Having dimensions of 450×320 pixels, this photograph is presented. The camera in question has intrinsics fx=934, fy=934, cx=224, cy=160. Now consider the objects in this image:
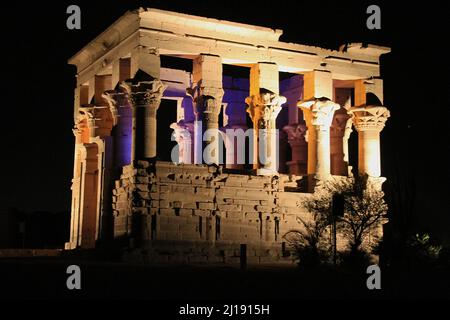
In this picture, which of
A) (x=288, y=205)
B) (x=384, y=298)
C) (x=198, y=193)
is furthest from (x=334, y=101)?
(x=384, y=298)

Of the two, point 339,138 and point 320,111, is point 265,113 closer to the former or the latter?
point 320,111

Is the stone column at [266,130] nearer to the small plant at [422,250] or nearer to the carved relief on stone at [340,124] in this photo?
the carved relief on stone at [340,124]

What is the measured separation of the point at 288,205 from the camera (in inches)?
1554

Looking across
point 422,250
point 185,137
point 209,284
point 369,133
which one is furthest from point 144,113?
point 209,284

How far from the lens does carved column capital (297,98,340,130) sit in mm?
40938

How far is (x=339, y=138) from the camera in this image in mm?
44750

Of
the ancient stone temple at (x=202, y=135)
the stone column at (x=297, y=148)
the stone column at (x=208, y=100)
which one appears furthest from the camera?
the stone column at (x=297, y=148)

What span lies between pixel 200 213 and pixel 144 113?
4603 mm

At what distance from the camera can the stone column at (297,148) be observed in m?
45.7

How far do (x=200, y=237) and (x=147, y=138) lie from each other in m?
4.48

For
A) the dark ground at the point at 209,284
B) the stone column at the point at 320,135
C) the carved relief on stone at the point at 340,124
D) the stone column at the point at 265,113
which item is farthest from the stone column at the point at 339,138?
the dark ground at the point at 209,284

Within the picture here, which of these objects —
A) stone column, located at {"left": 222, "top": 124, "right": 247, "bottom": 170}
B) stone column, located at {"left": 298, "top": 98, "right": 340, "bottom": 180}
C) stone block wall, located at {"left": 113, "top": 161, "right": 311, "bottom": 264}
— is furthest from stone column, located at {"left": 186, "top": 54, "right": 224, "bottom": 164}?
stone column, located at {"left": 222, "top": 124, "right": 247, "bottom": 170}

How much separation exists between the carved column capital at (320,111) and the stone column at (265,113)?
1.80 m
